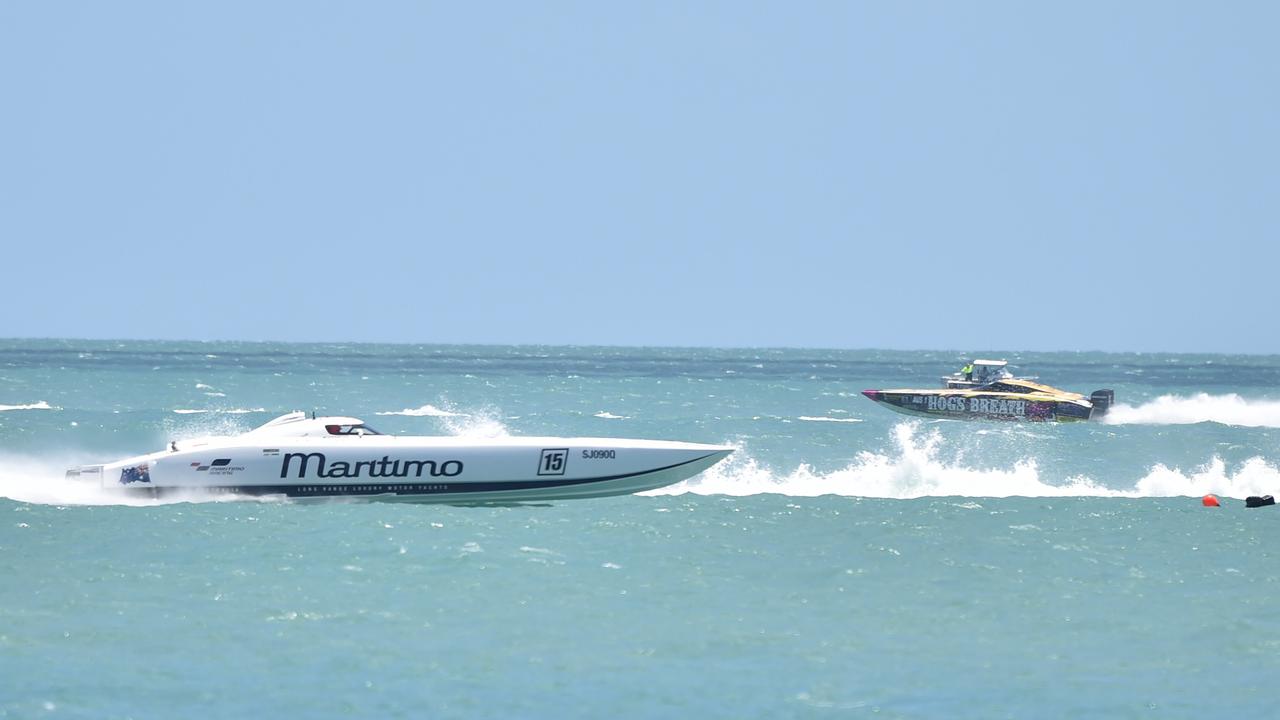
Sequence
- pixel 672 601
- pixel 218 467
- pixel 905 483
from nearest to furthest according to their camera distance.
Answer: pixel 672 601, pixel 218 467, pixel 905 483

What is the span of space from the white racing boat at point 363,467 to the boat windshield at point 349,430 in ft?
0.05

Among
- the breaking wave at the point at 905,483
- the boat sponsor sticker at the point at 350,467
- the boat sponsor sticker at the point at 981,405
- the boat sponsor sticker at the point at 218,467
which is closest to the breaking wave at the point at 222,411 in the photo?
the breaking wave at the point at 905,483

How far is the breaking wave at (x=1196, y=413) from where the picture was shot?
5869 centimetres

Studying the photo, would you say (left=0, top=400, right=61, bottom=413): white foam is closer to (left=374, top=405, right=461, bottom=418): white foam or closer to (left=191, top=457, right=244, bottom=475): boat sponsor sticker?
(left=374, top=405, right=461, bottom=418): white foam

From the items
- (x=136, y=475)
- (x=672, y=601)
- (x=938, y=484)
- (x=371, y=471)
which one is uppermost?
(x=371, y=471)

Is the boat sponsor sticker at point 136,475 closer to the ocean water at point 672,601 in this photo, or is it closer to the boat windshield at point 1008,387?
the ocean water at point 672,601

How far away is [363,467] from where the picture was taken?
24.2 meters

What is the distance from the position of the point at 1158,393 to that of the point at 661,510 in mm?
77786

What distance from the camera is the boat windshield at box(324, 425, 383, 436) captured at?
2461 cm

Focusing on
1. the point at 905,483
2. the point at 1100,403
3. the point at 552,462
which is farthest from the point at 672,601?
the point at 1100,403

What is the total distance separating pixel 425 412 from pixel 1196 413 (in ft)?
104

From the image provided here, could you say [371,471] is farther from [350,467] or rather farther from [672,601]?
[672,601]

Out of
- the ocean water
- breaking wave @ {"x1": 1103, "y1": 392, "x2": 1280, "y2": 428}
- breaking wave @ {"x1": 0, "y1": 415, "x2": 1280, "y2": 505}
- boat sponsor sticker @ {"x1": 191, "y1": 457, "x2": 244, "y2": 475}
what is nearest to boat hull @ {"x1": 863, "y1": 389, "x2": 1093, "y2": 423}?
breaking wave @ {"x1": 1103, "y1": 392, "x2": 1280, "y2": 428}

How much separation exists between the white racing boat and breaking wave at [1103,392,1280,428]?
3515 cm
